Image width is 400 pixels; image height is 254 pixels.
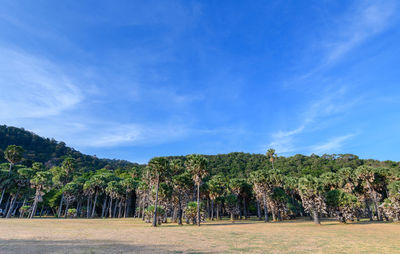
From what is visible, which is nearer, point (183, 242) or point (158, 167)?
Answer: point (183, 242)

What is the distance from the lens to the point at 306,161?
410 ft

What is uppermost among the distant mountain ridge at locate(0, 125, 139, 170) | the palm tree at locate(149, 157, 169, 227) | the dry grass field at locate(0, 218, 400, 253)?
the distant mountain ridge at locate(0, 125, 139, 170)

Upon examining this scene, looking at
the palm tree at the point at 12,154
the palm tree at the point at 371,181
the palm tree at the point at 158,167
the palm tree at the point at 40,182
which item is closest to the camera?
the palm tree at the point at 158,167

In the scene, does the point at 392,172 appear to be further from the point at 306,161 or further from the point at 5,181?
the point at 5,181

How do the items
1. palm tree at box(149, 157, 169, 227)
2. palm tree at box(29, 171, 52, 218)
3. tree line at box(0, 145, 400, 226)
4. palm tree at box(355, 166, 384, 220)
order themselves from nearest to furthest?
palm tree at box(149, 157, 169, 227) < tree line at box(0, 145, 400, 226) < palm tree at box(355, 166, 384, 220) < palm tree at box(29, 171, 52, 218)

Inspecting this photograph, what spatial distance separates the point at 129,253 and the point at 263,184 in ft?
142

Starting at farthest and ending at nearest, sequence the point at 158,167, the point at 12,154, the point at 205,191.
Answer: the point at 12,154, the point at 205,191, the point at 158,167

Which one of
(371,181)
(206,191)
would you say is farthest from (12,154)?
(371,181)

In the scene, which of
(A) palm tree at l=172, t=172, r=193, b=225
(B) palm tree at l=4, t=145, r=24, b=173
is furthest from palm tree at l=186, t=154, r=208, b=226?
(B) palm tree at l=4, t=145, r=24, b=173

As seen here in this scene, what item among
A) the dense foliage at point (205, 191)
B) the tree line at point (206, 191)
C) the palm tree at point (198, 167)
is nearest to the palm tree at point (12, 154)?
the dense foliage at point (205, 191)

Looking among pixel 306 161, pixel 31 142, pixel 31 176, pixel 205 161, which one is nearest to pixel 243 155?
pixel 306 161

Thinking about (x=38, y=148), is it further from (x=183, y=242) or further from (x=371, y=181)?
Answer: (x=371, y=181)

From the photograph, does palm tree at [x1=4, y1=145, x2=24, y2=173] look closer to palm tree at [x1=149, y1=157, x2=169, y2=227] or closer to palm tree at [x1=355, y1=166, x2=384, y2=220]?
palm tree at [x1=149, y1=157, x2=169, y2=227]

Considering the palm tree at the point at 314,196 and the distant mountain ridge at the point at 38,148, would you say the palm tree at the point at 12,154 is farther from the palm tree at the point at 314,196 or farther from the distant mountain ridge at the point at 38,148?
the palm tree at the point at 314,196
